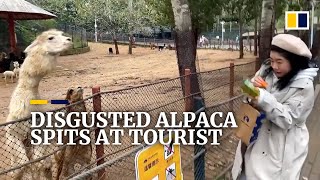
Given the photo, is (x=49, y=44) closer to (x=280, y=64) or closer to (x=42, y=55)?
(x=42, y=55)

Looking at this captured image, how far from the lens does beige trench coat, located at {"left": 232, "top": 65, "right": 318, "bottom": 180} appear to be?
2441mm

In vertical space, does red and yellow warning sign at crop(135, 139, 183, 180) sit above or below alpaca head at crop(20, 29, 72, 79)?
below

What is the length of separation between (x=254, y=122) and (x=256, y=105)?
15 cm

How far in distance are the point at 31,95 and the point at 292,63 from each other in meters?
2.46

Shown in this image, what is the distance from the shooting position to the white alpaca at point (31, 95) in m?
3.88

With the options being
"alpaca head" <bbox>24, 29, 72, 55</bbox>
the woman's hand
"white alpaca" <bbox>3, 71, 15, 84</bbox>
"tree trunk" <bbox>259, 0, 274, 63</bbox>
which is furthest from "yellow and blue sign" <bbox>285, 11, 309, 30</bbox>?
"white alpaca" <bbox>3, 71, 15, 84</bbox>

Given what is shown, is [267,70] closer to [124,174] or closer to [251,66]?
[124,174]

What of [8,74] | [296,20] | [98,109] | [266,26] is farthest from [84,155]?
[8,74]

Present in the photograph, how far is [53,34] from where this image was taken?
403cm

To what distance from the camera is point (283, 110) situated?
241 centimetres

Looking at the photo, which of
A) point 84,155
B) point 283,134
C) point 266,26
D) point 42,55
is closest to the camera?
point 283,134

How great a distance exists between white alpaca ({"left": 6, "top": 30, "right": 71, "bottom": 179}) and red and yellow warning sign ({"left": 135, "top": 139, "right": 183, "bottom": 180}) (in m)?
1.79

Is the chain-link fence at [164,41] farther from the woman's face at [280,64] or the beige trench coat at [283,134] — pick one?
the woman's face at [280,64]

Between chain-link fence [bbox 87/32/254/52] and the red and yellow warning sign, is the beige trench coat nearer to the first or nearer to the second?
the red and yellow warning sign
